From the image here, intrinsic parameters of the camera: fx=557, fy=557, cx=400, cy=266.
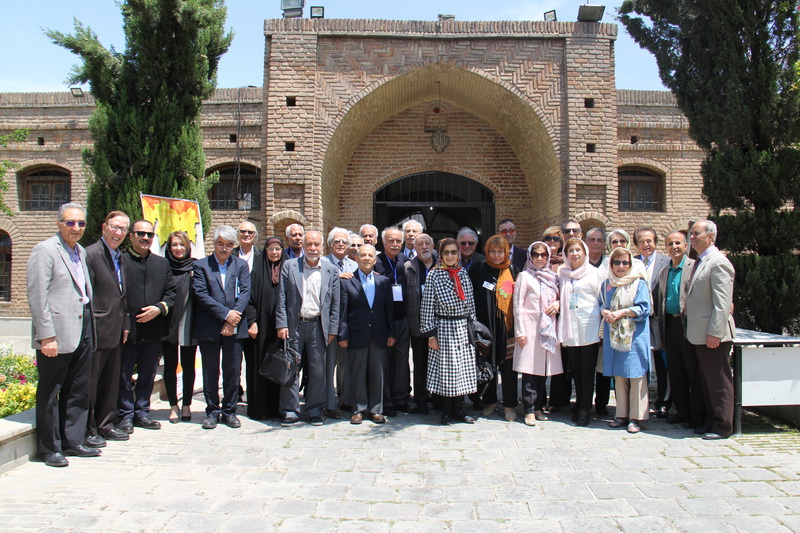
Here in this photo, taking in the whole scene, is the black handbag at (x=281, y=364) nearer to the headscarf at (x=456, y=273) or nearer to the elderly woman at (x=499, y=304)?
the headscarf at (x=456, y=273)

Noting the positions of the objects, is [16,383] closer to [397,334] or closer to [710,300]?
[397,334]

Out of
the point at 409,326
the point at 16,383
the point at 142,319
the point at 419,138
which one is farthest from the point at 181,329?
the point at 419,138

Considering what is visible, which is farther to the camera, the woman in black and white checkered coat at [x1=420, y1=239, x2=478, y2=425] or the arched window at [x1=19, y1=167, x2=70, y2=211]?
the arched window at [x1=19, y1=167, x2=70, y2=211]

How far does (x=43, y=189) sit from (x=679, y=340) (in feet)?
49.5

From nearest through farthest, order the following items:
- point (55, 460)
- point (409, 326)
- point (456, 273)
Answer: point (55, 460) → point (456, 273) → point (409, 326)

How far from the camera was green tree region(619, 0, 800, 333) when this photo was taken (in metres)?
6.64

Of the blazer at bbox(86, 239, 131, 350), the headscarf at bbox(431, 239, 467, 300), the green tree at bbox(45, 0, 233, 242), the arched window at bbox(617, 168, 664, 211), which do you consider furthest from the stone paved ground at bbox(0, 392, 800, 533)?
the arched window at bbox(617, 168, 664, 211)

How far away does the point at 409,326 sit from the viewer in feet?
19.1

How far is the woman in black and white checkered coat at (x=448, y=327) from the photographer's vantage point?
5348 mm

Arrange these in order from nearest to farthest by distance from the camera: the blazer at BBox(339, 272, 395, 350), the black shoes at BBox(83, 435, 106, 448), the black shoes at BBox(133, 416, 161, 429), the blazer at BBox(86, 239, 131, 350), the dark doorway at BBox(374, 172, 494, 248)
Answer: the black shoes at BBox(83, 435, 106, 448)
the blazer at BBox(86, 239, 131, 350)
the black shoes at BBox(133, 416, 161, 429)
the blazer at BBox(339, 272, 395, 350)
the dark doorway at BBox(374, 172, 494, 248)

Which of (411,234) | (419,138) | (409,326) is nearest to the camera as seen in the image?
(409,326)

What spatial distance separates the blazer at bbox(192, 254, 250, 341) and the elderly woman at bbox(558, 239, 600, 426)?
10.3 feet

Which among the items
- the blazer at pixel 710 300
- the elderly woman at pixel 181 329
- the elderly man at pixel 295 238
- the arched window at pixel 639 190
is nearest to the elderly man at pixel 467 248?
the elderly man at pixel 295 238

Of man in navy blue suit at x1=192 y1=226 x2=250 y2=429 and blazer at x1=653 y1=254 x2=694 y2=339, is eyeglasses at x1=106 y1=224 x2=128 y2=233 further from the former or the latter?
blazer at x1=653 y1=254 x2=694 y2=339
